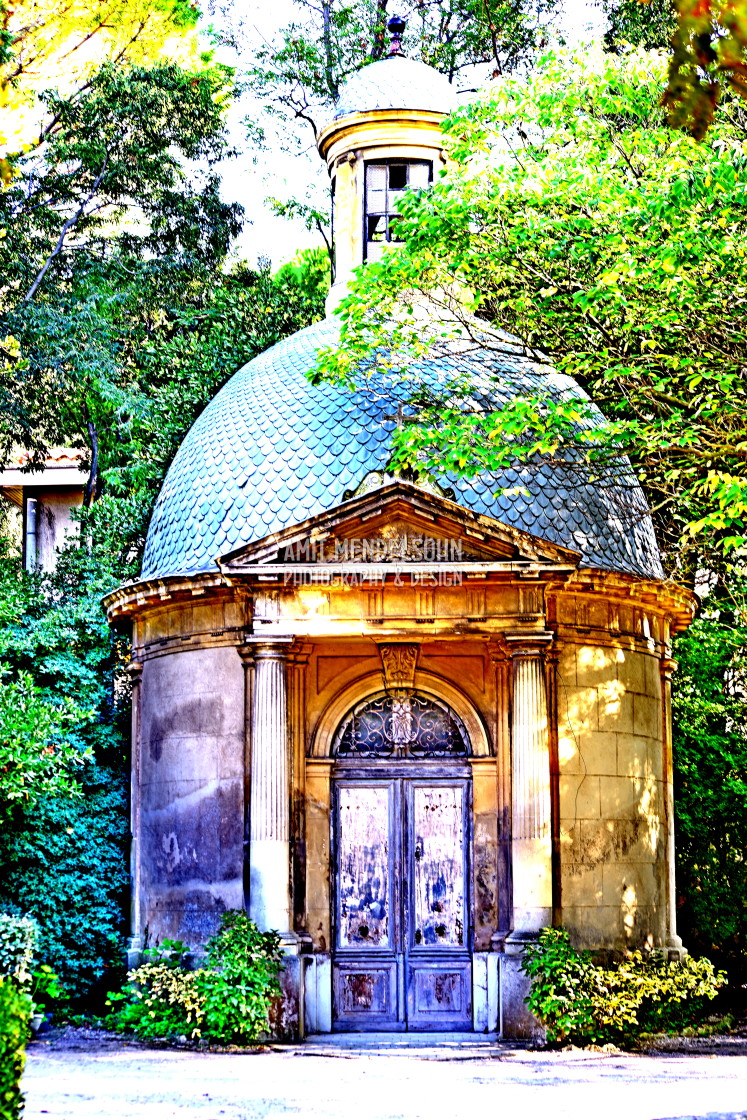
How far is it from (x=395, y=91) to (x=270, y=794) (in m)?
10.7

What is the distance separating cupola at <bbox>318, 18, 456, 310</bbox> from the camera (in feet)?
69.2

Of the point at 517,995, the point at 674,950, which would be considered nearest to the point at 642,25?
the point at 674,950

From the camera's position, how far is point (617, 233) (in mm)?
15047

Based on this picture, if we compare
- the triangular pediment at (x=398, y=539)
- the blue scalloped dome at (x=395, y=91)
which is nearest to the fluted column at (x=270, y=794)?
the triangular pediment at (x=398, y=539)

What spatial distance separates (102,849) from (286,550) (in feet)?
19.7

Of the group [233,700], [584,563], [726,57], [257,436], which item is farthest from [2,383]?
[726,57]

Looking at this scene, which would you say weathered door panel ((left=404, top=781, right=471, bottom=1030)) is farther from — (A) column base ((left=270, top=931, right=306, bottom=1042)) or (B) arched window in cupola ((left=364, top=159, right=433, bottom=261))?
(B) arched window in cupola ((left=364, top=159, right=433, bottom=261))

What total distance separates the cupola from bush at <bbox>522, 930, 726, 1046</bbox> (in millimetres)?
10043

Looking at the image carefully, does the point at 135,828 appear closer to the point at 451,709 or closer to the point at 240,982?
the point at 240,982

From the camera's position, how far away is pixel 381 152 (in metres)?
21.2

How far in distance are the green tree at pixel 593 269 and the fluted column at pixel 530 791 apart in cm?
228

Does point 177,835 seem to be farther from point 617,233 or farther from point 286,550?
point 617,233

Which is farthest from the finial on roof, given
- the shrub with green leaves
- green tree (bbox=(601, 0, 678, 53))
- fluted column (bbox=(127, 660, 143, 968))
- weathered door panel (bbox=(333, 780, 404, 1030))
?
the shrub with green leaves

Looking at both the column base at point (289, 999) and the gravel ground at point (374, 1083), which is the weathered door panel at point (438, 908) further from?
the column base at point (289, 999)
